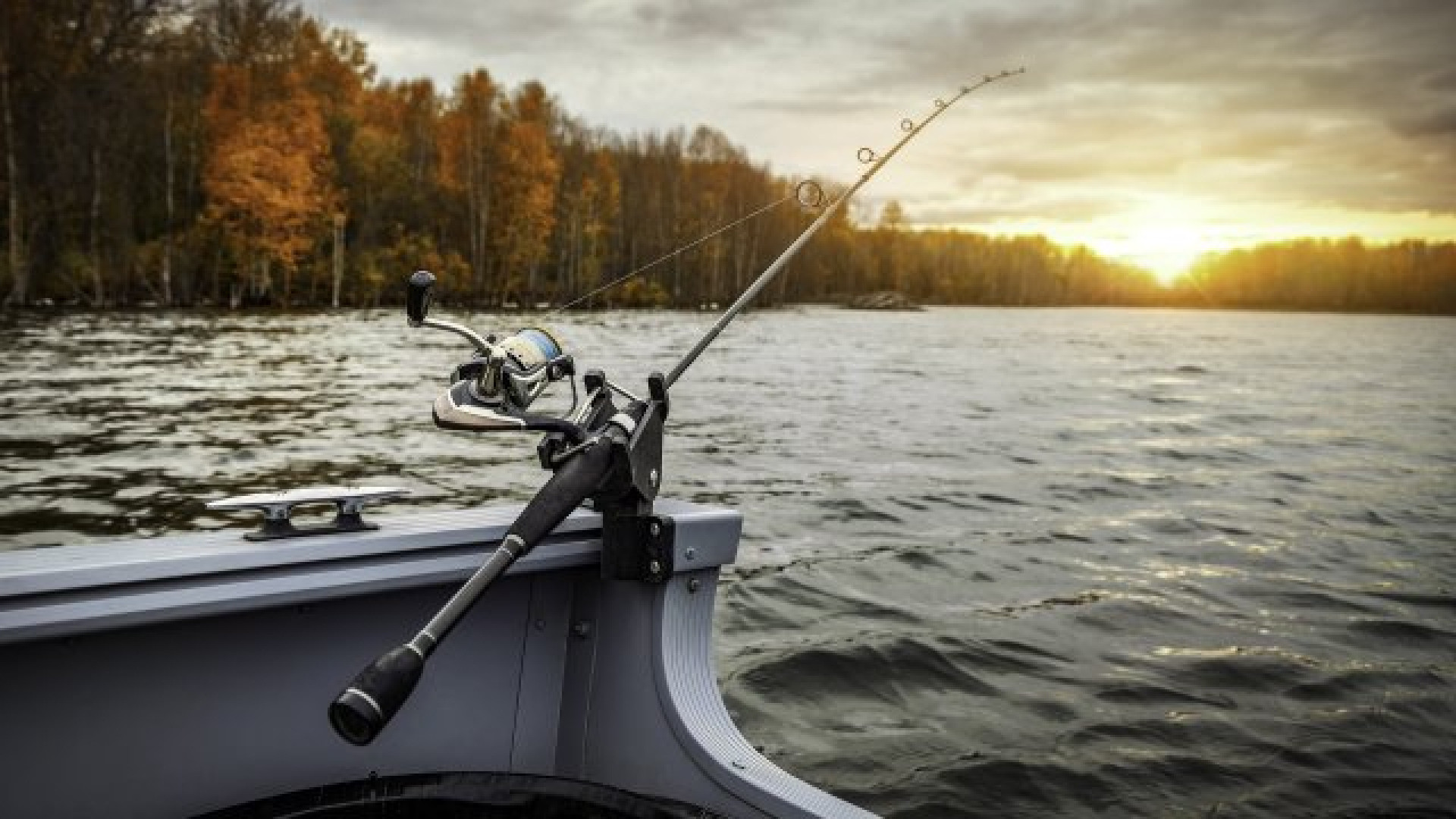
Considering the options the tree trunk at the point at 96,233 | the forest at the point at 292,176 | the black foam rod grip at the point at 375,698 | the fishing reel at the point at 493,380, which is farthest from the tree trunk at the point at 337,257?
the black foam rod grip at the point at 375,698

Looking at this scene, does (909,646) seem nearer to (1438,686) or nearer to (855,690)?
(855,690)

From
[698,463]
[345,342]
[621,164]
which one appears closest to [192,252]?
[345,342]

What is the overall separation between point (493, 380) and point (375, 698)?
0.74 meters

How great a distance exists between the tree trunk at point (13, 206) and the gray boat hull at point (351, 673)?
1229 inches

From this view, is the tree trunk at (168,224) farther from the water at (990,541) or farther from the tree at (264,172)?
the water at (990,541)

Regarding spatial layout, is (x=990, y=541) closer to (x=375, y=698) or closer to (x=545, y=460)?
(x=545, y=460)

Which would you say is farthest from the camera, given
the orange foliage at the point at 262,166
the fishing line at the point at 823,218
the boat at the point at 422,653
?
the orange foliage at the point at 262,166

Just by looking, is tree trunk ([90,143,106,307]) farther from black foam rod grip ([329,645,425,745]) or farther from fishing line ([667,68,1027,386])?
black foam rod grip ([329,645,425,745])

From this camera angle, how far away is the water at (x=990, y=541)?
4617 millimetres

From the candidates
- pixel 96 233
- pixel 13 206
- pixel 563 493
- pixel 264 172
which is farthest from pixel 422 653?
pixel 264 172

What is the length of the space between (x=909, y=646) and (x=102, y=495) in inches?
240

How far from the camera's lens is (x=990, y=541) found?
8242mm

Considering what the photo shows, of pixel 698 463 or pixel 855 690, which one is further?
pixel 698 463

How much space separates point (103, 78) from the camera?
102ft
